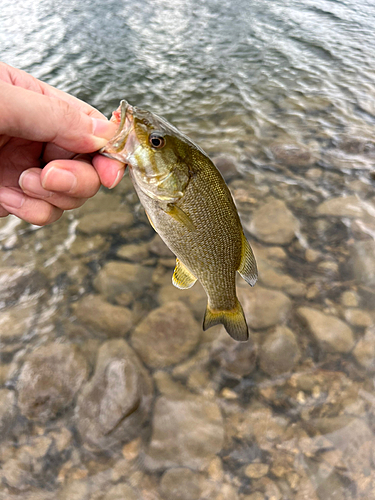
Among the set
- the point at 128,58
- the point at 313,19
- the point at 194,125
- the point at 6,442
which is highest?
the point at 313,19

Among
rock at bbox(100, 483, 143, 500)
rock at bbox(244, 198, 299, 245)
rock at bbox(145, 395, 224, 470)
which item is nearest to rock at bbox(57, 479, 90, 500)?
rock at bbox(100, 483, 143, 500)

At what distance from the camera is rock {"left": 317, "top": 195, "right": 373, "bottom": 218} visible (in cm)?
453

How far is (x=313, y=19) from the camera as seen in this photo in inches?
452

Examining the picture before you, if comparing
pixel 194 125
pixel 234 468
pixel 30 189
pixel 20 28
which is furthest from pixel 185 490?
pixel 20 28

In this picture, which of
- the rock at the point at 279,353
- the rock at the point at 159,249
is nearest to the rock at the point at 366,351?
the rock at the point at 279,353

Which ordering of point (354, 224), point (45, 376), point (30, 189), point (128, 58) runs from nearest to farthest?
point (30, 189) < point (45, 376) < point (354, 224) < point (128, 58)

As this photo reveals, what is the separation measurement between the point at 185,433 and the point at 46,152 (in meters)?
2.44

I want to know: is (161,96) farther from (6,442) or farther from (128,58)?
(6,442)

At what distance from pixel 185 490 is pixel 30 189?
2442 millimetres

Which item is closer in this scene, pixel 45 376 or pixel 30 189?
pixel 30 189

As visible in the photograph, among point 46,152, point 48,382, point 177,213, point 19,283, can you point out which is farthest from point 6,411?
point 177,213

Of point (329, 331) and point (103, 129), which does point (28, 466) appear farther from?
point (329, 331)

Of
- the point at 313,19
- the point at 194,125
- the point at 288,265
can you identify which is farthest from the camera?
the point at 313,19

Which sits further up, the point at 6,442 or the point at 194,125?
the point at 194,125
